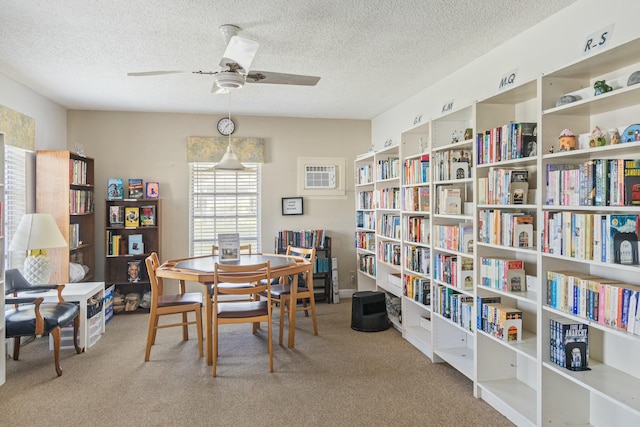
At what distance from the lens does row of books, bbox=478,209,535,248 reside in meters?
2.55

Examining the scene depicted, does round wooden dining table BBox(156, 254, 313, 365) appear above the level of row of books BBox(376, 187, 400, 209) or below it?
below

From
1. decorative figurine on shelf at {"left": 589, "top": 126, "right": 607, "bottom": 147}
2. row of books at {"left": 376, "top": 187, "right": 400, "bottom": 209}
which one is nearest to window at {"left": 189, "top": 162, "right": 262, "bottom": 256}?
row of books at {"left": 376, "top": 187, "right": 400, "bottom": 209}

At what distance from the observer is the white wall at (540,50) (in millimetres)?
2312

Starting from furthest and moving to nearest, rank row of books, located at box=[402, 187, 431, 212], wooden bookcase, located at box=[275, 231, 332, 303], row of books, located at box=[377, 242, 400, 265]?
wooden bookcase, located at box=[275, 231, 332, 303] < row of books, located at box=[377, 242, 400, 265] < row of books, located at box=[402, 187, 431, 212]

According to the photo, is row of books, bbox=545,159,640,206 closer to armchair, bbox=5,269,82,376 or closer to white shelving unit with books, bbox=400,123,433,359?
white shelving unit with books, bbox=400,123,433,359

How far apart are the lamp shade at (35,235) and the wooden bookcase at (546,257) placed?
365cm

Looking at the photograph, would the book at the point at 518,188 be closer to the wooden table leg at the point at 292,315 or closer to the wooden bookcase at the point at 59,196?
the wooden table leg at the point at 292,315

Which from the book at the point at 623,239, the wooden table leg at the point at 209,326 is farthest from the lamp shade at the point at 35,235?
the book at the point at 623,239

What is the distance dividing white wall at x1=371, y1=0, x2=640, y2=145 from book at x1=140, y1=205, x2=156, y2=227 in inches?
145

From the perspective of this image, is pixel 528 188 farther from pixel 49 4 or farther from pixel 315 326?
pixel 49 4

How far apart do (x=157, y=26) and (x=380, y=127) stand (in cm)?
364

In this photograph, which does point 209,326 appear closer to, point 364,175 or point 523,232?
point 523,232

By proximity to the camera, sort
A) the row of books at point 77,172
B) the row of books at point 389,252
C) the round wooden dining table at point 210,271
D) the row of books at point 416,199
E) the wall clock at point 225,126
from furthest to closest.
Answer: the wall clock at point 225,126 → the row of books at point 77,172 → the row of books at point 389,252 → the row of books at point 416,199 → the round wooden dining table at point 210,271

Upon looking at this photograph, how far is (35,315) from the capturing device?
3.20m
